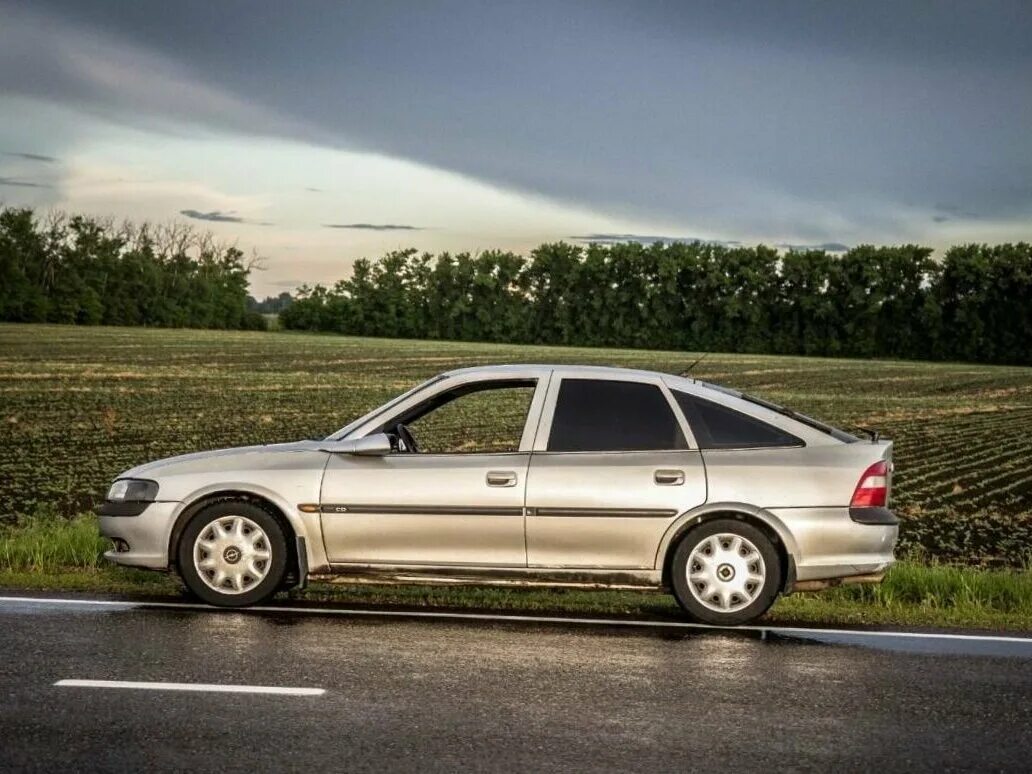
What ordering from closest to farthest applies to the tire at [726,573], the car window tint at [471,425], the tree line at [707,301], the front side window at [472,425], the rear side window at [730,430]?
the tire at [726,573] → the rear side window at [730,430] → the front side window at [472,425] → the car window tint at [471,425] → the tree line at [707,301]

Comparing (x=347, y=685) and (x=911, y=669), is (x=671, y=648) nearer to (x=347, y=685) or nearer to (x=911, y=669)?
(x=911, y=669)

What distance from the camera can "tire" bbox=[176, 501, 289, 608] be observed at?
8.23m

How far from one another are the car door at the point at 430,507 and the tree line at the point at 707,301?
119 metres

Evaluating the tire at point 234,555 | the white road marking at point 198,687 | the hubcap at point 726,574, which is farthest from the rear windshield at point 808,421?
the white road marking at point 198,687

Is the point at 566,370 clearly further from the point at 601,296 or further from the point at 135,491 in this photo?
the point at 601,296

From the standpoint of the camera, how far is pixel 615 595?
31.2 feet

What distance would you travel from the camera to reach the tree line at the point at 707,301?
12262 centimetres

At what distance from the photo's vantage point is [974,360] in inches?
4742

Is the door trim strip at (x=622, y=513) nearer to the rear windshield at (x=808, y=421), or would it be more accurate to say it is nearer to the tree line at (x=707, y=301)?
the rear windshield at (x=808, y=421)

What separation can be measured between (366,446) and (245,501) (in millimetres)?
901

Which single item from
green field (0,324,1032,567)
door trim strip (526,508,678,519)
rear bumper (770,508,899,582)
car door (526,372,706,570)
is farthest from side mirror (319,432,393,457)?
green field (0,324,1032,567)

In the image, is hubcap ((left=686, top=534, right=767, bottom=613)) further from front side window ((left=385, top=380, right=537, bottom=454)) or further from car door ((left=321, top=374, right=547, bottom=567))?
front side window ((left=385, top=380, right=537, bottom=454))

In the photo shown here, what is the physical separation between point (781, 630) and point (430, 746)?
338 cm

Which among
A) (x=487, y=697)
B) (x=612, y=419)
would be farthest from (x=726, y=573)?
(x=487, y=697)
